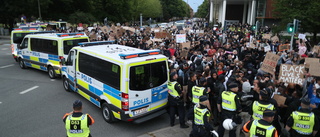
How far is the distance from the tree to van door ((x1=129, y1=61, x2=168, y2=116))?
1743cm

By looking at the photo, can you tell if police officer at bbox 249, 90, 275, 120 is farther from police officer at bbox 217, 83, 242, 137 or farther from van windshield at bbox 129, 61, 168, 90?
van windshield at bbox 129, 61, 168, 90

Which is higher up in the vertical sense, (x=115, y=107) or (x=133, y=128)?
(x=115, y=107)

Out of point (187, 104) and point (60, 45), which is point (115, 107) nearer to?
point (187, 104)

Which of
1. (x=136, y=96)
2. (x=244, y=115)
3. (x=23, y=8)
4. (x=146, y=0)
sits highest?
(x=146, y=0)

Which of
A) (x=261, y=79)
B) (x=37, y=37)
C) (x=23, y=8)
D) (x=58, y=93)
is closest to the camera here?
(x=261, y=79)

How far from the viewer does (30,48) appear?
13031 mm

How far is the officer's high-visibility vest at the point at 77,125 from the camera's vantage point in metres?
4.38

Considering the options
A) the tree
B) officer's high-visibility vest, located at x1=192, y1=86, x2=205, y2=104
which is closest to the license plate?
officer's high-visibility vest, located at x1=192, y1=86, x2=205, y2=104

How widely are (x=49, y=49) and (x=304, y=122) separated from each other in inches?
446

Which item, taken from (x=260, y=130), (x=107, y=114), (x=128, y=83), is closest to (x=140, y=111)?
(x=128, y=83)

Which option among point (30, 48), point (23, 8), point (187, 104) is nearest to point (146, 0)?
point (23, 8)

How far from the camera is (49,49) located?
11.8 meters

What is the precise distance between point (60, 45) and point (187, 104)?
23.2 feet

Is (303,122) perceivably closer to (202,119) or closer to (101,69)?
(202,119)
